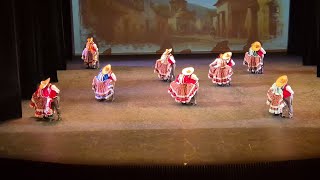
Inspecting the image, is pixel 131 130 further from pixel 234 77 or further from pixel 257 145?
pixel 234 77

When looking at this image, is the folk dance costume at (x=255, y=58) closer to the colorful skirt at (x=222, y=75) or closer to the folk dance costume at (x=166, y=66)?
the colorful skirt at (x=222, y=75)

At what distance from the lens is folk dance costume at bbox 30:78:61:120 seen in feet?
20.5

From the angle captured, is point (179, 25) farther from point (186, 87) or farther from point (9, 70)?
point (9, 70)

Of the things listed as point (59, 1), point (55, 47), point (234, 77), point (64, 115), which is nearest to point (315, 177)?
point (64, 115)

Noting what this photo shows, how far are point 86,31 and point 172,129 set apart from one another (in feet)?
23.8

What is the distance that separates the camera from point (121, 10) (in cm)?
1269

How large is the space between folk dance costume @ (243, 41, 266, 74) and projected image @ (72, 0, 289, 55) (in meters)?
3.19

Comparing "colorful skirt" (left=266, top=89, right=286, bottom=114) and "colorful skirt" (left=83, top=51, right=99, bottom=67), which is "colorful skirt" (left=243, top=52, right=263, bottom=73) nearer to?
"colorful skirt" (left=83, top=51, right=99, bottom=67)

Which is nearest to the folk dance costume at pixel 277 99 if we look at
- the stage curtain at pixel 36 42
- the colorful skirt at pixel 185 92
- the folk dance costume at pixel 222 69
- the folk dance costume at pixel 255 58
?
the colorful skirt at pixel 185 92

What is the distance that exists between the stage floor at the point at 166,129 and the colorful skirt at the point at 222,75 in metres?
0.18

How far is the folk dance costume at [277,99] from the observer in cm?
629

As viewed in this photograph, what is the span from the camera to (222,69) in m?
8.32

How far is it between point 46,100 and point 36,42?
91.8 inches

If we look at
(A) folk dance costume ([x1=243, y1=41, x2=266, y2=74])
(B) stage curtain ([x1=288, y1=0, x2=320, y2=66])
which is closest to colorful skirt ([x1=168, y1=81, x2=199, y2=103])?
(A) folk dance costume ([x1=243, y1=41, x2=266, y2=74])
